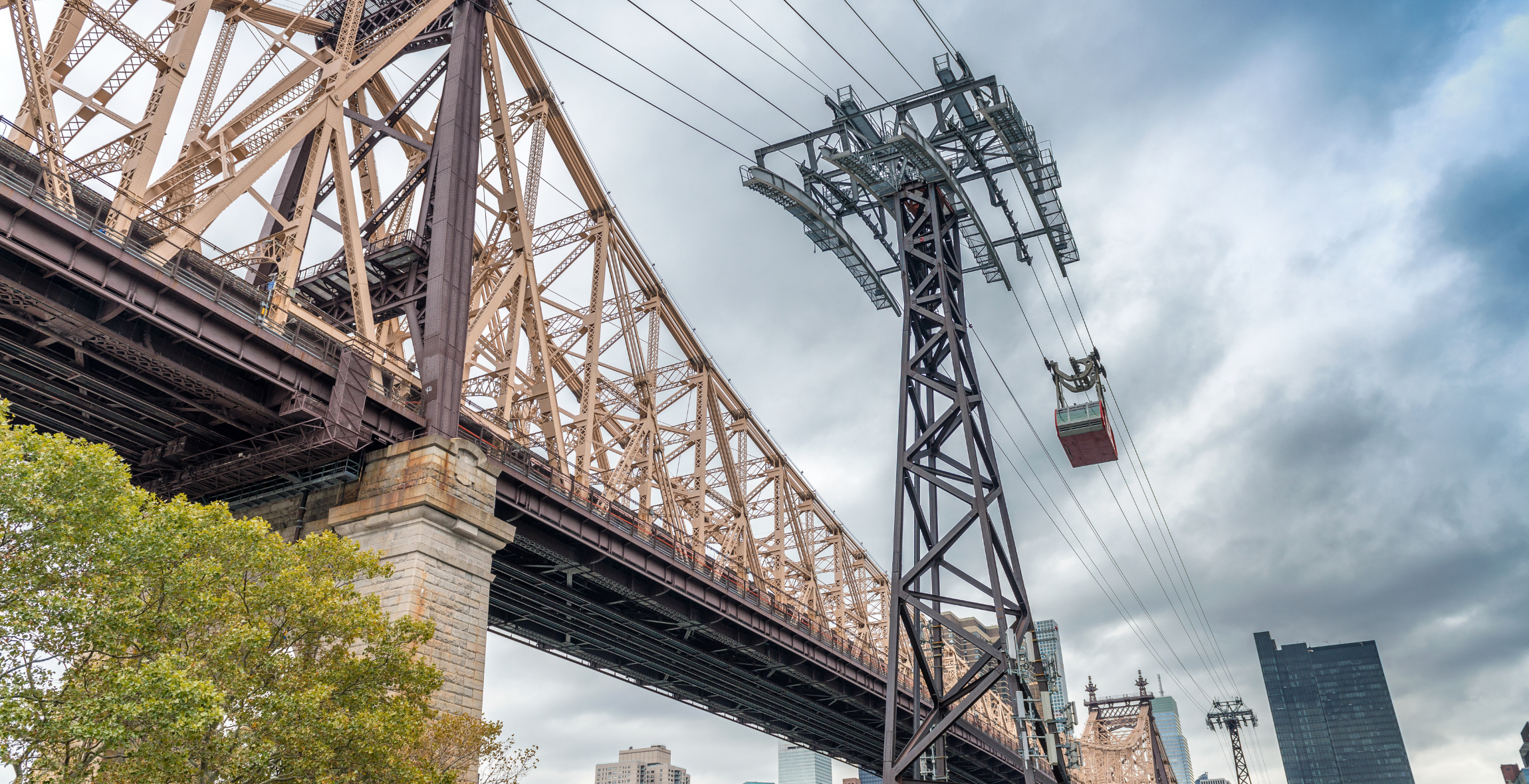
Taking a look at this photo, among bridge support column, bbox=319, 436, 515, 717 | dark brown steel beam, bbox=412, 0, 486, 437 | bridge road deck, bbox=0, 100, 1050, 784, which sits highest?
dark brown steel beam, bbox=412, 0, 486, 437

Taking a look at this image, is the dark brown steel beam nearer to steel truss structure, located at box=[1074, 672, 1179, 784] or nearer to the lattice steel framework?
the lattice steel framework

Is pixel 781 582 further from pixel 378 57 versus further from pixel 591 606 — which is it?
pixel 378 57

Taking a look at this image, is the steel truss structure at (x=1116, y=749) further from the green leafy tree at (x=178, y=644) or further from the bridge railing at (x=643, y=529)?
the green leafy tree at (x=178, y=644)

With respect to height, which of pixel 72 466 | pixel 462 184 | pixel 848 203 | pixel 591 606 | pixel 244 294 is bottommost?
pixel 72 466

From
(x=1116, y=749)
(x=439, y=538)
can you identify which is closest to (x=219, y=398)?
(x=439, y=538)

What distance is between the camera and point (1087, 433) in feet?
106

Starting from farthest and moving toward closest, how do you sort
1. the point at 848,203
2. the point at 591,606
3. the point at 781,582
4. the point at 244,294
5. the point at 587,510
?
the point at 781,582, the point at 591,606, the point at 587,510, the point at 848,203, the point at 244,294

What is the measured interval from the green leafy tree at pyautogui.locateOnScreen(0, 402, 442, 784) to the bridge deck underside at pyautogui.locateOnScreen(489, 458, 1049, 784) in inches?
447

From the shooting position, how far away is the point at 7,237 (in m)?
19.5

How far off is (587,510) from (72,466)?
19.4 meters

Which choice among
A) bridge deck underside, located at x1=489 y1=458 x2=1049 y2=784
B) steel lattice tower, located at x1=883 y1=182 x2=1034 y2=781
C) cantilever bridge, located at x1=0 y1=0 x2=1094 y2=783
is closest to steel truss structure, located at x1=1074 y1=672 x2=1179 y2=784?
bridge deck underside, located at x1=489 y1=458 x2=1049 y2=784

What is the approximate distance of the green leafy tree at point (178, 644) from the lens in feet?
48.7

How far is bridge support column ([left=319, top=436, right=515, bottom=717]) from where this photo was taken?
945 inches

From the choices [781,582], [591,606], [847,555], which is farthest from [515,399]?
[847,555]
